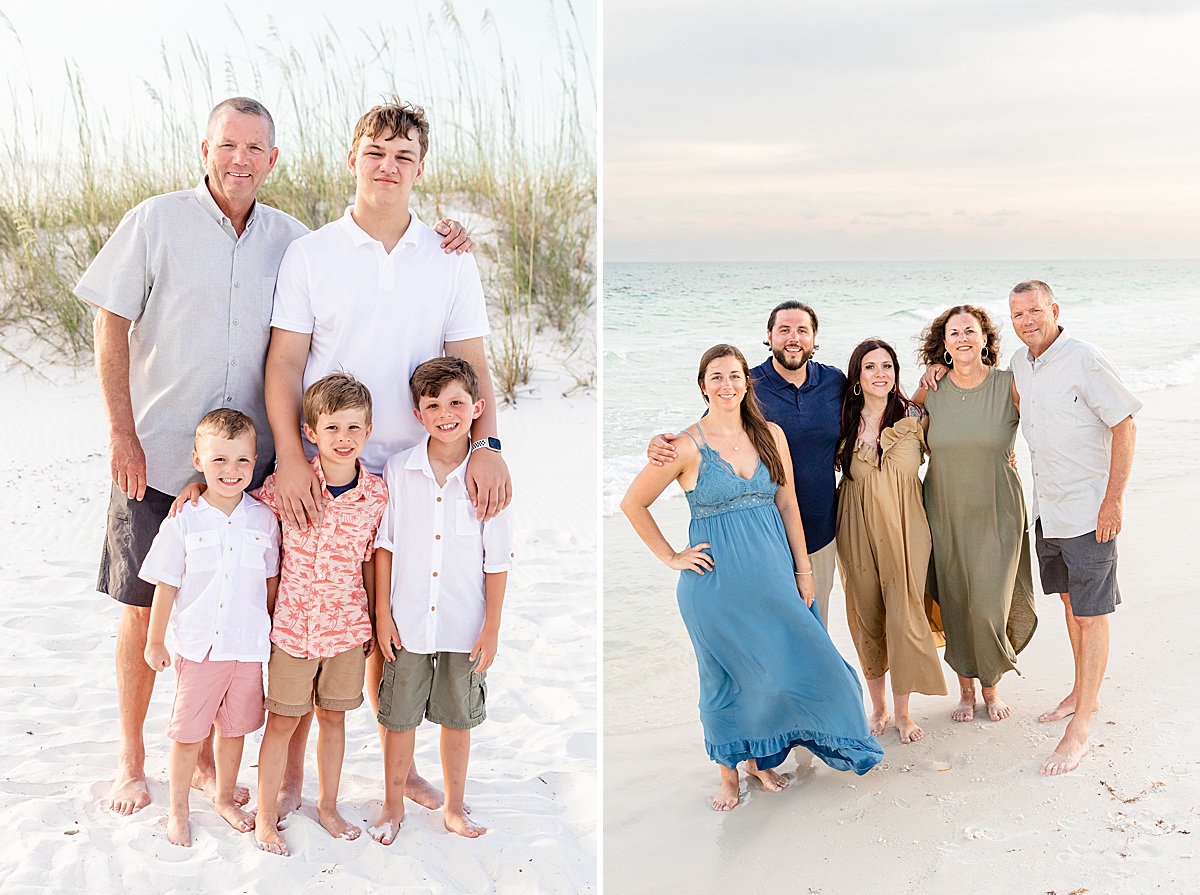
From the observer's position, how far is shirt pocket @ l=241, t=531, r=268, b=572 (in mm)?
3387

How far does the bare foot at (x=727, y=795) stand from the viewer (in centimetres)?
398

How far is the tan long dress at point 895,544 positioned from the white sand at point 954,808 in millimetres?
396

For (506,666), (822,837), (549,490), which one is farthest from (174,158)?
(822,837)

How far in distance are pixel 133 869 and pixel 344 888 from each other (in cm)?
69

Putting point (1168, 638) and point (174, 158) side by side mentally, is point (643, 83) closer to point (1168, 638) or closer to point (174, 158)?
point (174, 158)

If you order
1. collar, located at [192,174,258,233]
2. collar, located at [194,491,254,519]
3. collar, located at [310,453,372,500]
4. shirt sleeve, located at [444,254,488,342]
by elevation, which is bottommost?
collar, located at [194,491,254,519]

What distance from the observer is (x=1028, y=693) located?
491cm

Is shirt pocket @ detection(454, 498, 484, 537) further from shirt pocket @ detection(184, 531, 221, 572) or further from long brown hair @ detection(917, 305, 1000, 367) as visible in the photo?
long brown hair @ detection(917, 305, 1000, 367)

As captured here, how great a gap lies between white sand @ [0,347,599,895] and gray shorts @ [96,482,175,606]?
783mm

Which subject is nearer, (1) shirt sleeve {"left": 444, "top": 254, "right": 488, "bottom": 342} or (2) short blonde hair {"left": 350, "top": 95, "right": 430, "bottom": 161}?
(2) short blonde hair {"left": 350, "top": 95, "right": 430, "bottom": 161}

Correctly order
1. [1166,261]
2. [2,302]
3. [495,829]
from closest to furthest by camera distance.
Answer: [495,829]
[2,302]
[1166,261]

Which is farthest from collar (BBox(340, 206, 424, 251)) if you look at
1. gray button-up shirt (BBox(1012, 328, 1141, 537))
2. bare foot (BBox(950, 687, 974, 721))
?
bare foot (BBox(950, 687, 974, 721))

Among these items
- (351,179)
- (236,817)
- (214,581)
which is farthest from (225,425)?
(351,179)

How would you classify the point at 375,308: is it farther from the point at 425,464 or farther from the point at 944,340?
the point at 944,340
